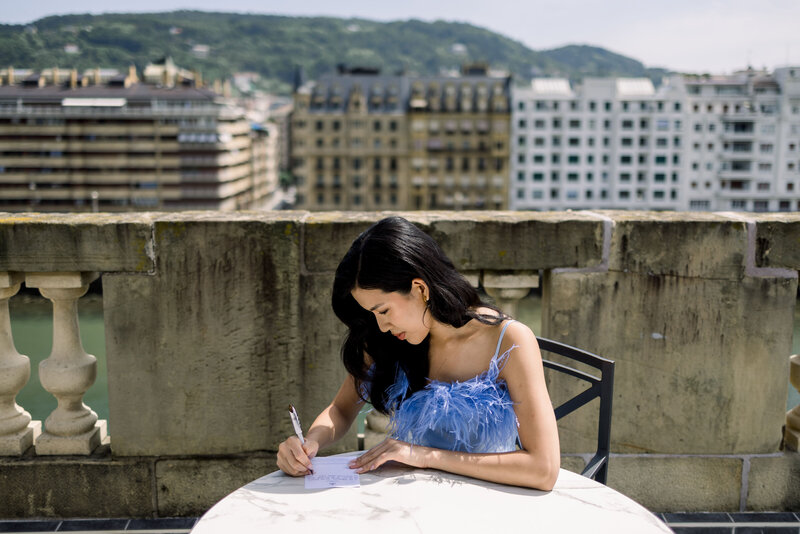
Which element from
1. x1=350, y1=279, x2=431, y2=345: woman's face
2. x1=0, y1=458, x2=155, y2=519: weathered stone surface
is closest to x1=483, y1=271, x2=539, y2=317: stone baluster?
x1=350, y1=279, x2=431, y2=345: woman's face

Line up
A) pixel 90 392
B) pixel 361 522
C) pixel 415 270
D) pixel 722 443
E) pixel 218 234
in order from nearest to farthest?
pixel 361 522 < pixel 415 270 < pixel 218 234 < pixel 722 443 < pixel 90 392

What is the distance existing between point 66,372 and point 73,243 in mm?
489

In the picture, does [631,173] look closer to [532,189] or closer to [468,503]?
[532,189]

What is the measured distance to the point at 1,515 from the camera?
2814 millimetres

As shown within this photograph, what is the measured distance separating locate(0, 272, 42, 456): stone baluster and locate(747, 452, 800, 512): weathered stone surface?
2.93 meters

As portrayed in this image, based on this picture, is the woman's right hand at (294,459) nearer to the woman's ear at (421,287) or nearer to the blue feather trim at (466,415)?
the blue feather trim at (466,415)

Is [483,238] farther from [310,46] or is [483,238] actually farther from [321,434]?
[310,46]

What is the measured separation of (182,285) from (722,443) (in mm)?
2273

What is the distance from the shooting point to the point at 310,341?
2865 millimetres

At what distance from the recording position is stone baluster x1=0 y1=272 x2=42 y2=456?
2715mm

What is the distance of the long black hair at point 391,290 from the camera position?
1.95 meters

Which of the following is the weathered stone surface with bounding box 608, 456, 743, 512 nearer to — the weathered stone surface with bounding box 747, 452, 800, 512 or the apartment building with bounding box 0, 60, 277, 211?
the weathered stone surface with bounding box 747, 452, 800, 512

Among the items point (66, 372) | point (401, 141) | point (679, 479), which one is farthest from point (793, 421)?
point (401, 141)

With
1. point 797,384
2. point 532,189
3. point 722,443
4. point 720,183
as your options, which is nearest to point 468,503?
point 722,443
